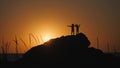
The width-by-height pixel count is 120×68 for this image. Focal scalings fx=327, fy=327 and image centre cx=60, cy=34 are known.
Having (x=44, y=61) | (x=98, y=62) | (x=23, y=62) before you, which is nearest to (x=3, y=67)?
(x=23, y=62)

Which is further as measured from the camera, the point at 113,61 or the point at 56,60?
the point at 113,61

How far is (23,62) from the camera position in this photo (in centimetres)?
1744

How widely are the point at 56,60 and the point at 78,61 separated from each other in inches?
45.7

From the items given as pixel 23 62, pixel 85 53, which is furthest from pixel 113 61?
pixel 23 62

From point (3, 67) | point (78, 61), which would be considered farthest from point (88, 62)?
point (3, 67)

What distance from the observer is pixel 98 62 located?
56.9 feet

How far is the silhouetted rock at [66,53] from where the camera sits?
17.0 metres

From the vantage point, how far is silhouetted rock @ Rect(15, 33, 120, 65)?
16953 mm

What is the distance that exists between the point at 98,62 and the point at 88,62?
65cm

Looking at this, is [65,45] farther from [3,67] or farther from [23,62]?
[3,67]

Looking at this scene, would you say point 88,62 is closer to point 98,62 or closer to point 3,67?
point 98,62

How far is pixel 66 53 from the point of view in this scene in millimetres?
17234

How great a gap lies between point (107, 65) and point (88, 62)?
Answer: 3.79ft

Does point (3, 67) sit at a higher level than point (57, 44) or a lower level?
lower
